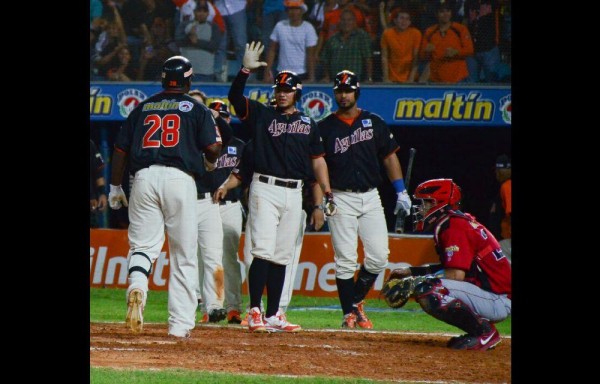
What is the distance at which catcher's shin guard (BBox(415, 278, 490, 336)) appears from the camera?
7.68 metres

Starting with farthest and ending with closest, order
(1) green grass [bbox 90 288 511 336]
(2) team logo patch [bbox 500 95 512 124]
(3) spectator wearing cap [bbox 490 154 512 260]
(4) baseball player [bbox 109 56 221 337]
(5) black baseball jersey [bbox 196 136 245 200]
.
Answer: (2) team logo patch [bbox 500 95 512 124]
(3) spectator wearing cap [bbox 490 154 512 260]
(1) green grass [bbox 90 288 511 336]
(5) black baseball jersey [bbox 196 136 245 200]
(4) baseball player [bbox 109 56 221 337]

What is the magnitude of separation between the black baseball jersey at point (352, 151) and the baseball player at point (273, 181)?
2.01 ft

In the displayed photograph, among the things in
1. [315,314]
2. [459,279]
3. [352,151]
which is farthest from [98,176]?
[459,279]

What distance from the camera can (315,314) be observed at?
11344 millimetres

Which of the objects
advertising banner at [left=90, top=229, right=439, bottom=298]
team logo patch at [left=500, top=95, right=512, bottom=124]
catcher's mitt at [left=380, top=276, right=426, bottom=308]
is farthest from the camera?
team logo patch at [left=500, top=95, right=512, bottom=124]

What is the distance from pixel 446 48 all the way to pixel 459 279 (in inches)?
302

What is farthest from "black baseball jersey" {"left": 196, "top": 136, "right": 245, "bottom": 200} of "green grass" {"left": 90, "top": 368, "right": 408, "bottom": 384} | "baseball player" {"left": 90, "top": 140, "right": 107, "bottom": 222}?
"green grass" {"left": 90, "top": 368, "right": 408, "bottom": 384}

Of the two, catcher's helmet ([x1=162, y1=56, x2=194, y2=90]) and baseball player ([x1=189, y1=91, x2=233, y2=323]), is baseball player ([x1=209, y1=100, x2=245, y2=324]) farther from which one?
catcher's helmet ([x1=162, y1=56, x2=194, y2=90])

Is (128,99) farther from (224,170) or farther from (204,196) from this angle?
(204,196)

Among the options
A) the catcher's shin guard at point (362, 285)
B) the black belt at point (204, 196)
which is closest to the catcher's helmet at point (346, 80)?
the black belt at point (204, 196)

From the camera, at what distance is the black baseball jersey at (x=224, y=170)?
1002cm

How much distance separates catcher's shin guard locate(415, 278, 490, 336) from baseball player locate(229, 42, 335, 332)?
153 centimetres

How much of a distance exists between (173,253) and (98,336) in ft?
3.00
